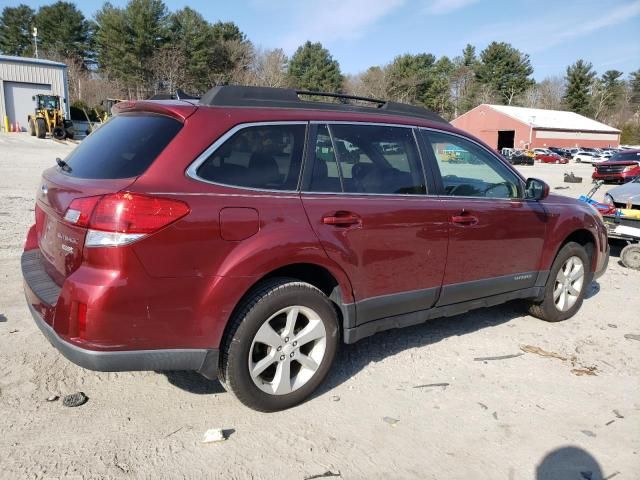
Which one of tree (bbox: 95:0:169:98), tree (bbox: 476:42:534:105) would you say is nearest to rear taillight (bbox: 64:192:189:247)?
tree (bbox: 95:0:169:98)

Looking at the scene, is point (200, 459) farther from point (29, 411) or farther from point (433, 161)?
point (433, 161)

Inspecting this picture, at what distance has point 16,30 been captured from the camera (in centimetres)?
6356

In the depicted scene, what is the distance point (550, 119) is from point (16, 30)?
69222mm

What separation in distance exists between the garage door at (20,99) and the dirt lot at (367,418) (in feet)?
130

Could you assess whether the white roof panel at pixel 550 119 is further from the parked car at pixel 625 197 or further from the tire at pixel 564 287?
the tire at pixel 564 287

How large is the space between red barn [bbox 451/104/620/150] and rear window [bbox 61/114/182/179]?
65085mm

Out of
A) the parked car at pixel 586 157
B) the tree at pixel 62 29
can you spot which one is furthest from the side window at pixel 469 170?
the tree at pixel 62 29

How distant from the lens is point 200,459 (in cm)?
271

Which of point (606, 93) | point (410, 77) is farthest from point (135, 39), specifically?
point (606, 93)

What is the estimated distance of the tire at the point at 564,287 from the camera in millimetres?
4859

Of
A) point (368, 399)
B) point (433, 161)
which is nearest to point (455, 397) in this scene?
point (368, 399)

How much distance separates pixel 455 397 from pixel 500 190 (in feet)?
5.90

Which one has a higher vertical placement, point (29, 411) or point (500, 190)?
point (500, 190)

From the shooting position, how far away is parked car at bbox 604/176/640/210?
25.5 feet
